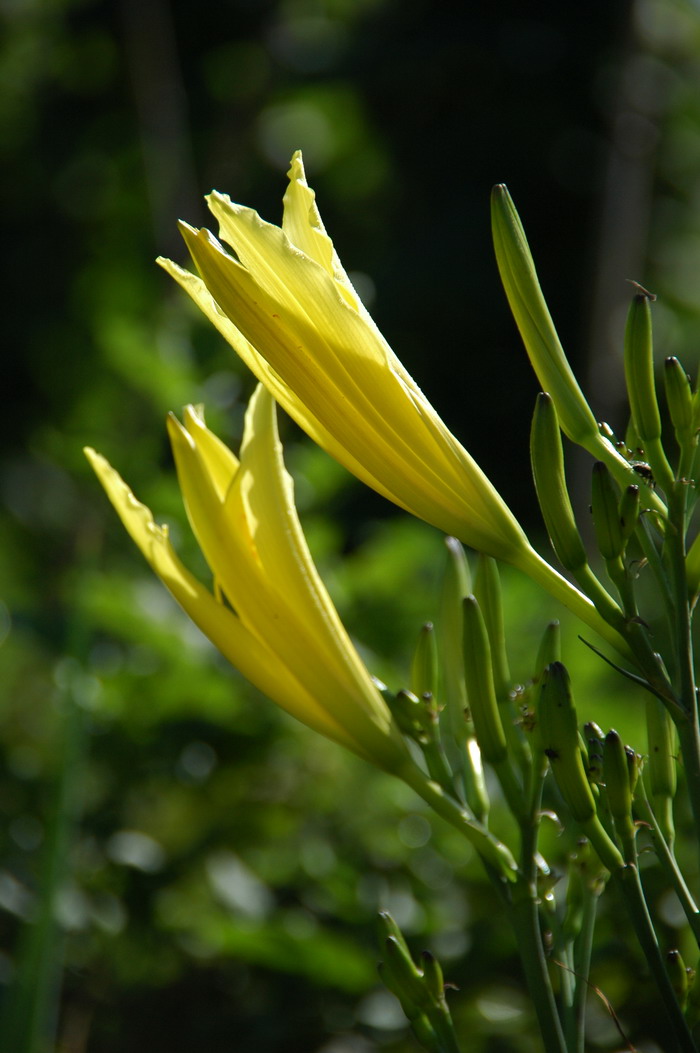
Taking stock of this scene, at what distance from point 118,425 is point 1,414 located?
1.87 metres

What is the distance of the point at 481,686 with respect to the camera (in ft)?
1.37

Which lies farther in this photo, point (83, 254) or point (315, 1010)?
point (83, 254)

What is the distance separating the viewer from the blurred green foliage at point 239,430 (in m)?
0.92

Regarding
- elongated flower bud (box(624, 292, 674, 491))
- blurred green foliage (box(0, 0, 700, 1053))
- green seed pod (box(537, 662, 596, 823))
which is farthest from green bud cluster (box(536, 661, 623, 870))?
blurred green foliage (box(0, 0, 700, 1053))

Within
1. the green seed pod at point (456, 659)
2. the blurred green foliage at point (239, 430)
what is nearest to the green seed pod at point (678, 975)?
the green seed pod at point (456, 659)

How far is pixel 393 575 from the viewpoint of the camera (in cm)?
108

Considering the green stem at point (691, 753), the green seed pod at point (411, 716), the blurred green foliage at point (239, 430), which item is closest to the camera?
the green stem at point (691, 753)

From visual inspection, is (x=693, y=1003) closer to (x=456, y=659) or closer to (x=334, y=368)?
(x=456, y=659)

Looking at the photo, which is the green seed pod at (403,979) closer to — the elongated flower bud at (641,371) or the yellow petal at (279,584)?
the yellow petal at (279,584)

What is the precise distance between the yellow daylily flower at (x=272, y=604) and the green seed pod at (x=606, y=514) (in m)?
0.12

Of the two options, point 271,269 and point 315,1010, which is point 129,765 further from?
point 271,269

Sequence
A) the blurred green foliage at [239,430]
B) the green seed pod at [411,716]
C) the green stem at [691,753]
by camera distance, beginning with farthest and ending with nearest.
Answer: the blurred green foliage at [239,430], the green seed pod at [411,716], the green stem at [691,753]

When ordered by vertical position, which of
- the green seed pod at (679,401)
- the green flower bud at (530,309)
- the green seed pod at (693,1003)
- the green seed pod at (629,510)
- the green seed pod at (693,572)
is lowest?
the green seed pod at (693,1003)

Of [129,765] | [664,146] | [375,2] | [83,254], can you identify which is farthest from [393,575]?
[375,2]
